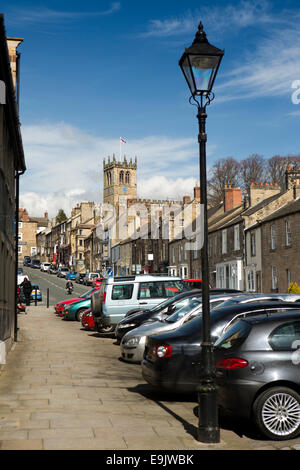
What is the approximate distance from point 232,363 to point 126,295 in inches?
486

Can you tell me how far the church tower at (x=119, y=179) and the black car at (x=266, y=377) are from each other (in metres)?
146

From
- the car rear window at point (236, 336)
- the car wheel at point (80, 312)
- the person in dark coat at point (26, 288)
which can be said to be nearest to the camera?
the car rear window at point (236, 336)

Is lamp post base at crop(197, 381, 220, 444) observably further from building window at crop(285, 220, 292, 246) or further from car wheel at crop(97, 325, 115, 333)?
building window at crop(285, 220, 292, 246)

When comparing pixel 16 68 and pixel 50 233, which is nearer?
pixel 16 68

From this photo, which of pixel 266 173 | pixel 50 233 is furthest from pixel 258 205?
pixel 50 233

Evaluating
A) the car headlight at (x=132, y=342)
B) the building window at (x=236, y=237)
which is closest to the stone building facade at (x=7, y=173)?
the car headlight at (x=132, y=342)

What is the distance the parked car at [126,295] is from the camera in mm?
19469

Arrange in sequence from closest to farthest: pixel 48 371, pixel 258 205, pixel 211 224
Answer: pixel 48 371 → pixel 258 205 → pixel 211 224

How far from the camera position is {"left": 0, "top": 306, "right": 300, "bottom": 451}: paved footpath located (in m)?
6.84

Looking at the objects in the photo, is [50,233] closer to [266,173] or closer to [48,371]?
[266,173]

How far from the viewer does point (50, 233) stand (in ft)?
487

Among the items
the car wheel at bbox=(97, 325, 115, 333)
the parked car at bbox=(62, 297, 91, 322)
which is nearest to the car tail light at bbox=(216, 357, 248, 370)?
the car wheel at bbox=(97, 325, 115, 333)

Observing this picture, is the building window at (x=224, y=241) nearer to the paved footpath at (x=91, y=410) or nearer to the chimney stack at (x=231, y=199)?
the chimney stack at (x=231, y=199)

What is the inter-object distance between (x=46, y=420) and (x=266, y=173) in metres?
63.2
